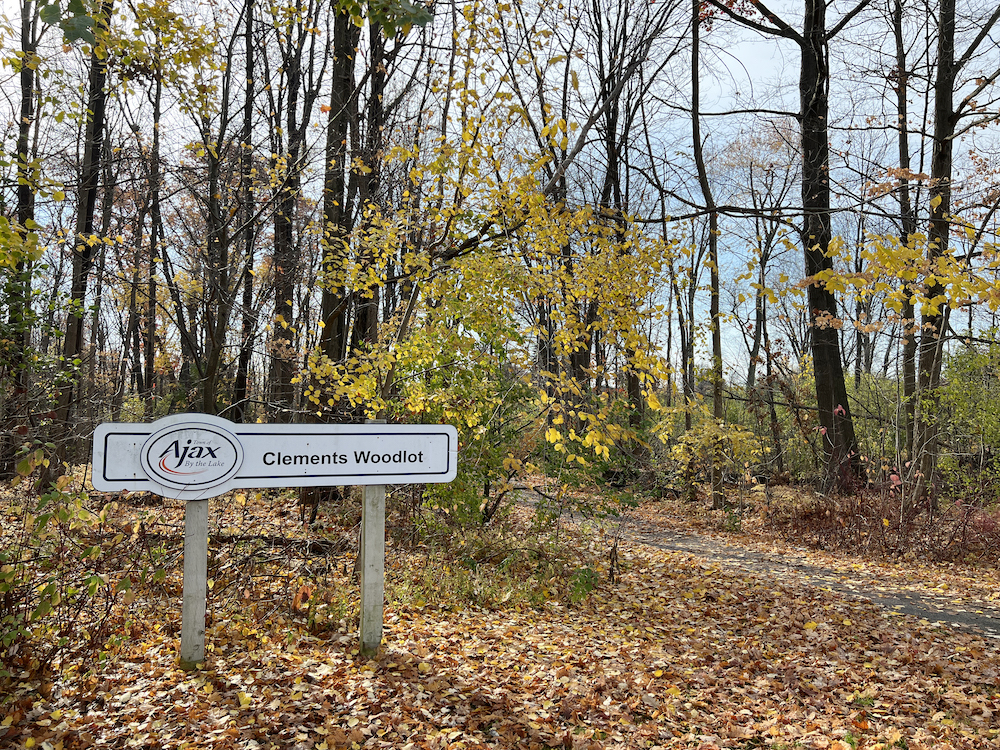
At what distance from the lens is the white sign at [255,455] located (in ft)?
10.2

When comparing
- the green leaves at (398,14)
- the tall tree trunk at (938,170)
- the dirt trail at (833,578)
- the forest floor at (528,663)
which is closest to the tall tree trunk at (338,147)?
the forest floor at (528,663)

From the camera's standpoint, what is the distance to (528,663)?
4066mm

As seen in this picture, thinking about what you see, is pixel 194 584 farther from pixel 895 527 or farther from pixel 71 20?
pixel 895 527

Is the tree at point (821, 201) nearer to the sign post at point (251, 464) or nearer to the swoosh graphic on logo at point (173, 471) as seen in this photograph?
the sign post at point (251, 464)

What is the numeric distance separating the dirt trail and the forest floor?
0.13 ft

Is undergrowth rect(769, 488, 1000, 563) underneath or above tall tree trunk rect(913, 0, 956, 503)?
underneath

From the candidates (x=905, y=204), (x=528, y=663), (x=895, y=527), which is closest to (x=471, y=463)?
(x=528, y=663)

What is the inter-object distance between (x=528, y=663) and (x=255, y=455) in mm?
2234

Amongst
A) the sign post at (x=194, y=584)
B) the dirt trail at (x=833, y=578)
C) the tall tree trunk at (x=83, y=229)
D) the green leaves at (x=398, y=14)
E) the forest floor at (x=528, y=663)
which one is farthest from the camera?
the tall tree trunk at (x=83, y=229)

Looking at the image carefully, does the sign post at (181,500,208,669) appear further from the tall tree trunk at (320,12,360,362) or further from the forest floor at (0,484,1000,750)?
the tall tree trunk at (320,12,360,362)

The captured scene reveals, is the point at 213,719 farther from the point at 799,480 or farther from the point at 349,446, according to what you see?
the point at 799,480

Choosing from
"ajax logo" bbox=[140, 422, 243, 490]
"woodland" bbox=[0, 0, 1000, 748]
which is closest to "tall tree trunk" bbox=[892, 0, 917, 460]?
"woodland" bbox=[0, 0, 1000, 748]

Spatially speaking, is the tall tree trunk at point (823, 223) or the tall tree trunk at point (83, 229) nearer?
the tall tree trunk at point (83, 229)

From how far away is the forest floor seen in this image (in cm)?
306
